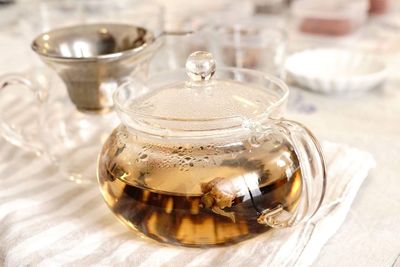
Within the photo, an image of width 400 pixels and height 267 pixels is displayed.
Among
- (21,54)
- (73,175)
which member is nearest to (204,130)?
(73,175)

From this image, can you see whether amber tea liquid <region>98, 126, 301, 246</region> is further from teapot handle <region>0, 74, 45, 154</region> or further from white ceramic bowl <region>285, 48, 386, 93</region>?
white ceramic bowl <region>285, 48, 386, 93</region>

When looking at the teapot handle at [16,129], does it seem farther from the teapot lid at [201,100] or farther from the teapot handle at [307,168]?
the teapot handle at [307,168]

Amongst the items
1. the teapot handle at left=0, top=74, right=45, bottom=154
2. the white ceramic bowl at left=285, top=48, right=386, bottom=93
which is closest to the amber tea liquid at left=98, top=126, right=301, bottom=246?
the teapot handle at left=0, top=74, right=45, bottom=154

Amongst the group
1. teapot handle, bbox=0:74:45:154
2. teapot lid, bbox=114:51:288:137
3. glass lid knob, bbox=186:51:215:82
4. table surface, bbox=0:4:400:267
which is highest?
glass lid knob, bbox=186:51:215:82

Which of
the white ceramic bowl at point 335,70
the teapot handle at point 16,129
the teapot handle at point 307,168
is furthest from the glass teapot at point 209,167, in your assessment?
the white ceramic bowl at point 335,70

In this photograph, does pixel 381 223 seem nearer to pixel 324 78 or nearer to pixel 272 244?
Answer: pixel 272 244

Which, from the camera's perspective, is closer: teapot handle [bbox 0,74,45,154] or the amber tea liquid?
the amber tea liquid
